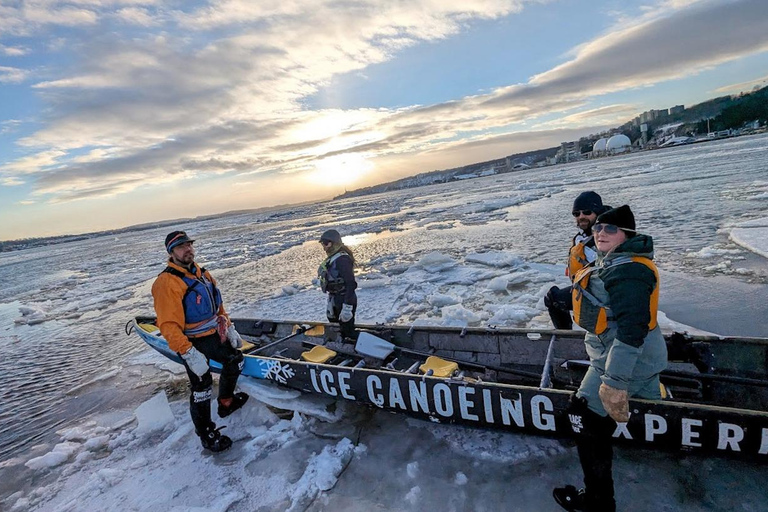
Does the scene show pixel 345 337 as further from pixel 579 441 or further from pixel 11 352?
pixel 11 352

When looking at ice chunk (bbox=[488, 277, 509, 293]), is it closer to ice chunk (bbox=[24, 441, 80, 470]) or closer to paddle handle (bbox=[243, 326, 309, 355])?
paddle handle (bbox=[243, 326, 309, 355])

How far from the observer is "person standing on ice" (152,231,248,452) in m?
3.99

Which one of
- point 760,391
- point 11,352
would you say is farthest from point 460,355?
point 11,352

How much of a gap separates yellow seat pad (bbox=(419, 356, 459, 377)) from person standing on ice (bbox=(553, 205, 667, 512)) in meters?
1.68

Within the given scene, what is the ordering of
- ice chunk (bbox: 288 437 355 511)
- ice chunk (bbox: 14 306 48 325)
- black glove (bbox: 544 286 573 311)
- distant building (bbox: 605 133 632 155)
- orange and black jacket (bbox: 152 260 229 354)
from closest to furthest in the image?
ice chunk (bbox: 288 437 355 511) < orange and black jacket (bbox: 152 260 229 354) < black glove (bbox: 544 286 573 311) < ice chunk (bbox: 14 306 48 325) < distant building (bbox: 605 133 632 155)

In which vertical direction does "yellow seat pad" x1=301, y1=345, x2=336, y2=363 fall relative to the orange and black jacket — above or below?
below

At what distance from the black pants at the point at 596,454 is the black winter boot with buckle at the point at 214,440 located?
3.59m

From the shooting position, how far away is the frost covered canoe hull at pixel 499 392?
268 centimetres

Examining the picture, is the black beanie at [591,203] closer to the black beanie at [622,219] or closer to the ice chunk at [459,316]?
the black beanie at [622,219]

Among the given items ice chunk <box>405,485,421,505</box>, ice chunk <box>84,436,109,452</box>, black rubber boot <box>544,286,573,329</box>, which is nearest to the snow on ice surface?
black rubber boot <box>544,286,573,329</box>

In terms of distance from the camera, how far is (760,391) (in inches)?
137

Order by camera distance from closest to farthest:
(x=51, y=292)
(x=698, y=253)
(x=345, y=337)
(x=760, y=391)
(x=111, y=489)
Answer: (x=760, y=391), (x=111, y=489), (x=345, y=337), (x=698, y=253), (x=51, y=292)

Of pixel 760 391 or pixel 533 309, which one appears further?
pixel 533 309

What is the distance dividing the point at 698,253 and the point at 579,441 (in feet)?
27.1
